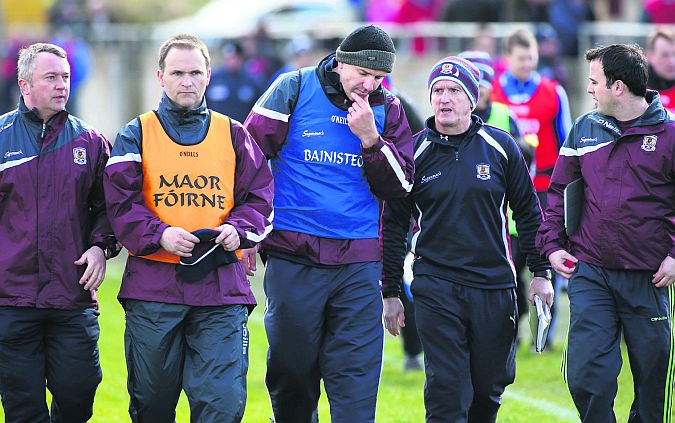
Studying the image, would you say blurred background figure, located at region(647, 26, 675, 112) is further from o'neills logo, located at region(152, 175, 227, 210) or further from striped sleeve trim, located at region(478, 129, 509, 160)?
o'neills logo, located at region(152, 175, 227, 210)

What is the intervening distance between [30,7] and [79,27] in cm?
951

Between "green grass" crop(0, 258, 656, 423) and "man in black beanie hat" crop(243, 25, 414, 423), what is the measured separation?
1821 millimetres

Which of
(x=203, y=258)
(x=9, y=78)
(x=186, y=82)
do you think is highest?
(x=186, y=82)

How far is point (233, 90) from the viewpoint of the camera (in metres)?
17.4

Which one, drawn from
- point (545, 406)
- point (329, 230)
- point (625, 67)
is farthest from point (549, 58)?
point (329, 230)

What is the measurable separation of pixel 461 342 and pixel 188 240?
170 centimetres

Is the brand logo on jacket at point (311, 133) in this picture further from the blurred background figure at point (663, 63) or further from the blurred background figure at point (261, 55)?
the blurred background figure at point (261, 55)

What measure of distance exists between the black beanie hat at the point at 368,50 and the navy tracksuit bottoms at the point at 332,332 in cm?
114

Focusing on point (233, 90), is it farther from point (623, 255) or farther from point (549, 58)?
point (623, 255)

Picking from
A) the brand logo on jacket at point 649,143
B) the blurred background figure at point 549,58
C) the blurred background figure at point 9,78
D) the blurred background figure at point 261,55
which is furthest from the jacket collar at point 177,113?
Answer: the blurred background figure at point 9,78

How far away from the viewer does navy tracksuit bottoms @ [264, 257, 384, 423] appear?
23.5ft

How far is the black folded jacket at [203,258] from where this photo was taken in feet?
22.1

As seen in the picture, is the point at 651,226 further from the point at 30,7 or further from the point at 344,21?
the point at 30,7

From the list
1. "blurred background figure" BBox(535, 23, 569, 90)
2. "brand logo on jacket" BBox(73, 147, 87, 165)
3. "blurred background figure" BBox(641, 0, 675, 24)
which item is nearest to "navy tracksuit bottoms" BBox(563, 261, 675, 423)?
"brand logo on jacket" BBox(73, 147, 87, 165)
